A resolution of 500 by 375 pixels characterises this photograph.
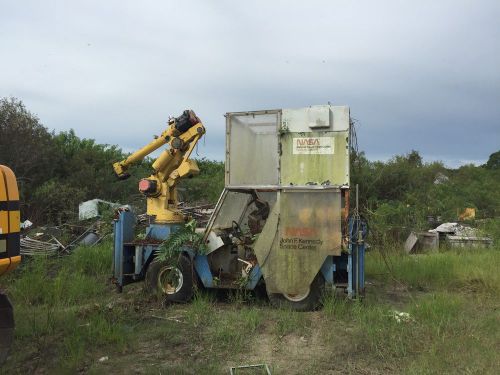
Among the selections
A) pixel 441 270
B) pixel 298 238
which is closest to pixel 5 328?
pixel 298 238

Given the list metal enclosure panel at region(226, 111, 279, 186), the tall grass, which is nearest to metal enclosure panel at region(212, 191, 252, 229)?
metal enclosure panel at region(226, 111, 279, 186)

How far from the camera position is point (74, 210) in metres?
15.5

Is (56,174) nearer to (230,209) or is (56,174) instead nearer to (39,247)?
(39,247)

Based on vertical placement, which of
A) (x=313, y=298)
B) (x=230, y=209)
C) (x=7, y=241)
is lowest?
(x=313, y=298)

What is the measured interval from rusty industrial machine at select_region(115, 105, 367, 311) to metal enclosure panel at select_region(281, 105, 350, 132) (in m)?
0.01

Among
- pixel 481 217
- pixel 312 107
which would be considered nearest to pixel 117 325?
pixel 312 107

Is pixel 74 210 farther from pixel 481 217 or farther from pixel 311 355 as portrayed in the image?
pixel 481 217

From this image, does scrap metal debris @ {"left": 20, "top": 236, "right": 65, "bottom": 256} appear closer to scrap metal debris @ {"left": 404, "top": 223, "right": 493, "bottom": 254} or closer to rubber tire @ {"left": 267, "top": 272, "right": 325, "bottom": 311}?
rubber tire @ {"left": 267, "top": 272, "right": 325, "bottom": 311}

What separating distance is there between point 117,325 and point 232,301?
1963 mm

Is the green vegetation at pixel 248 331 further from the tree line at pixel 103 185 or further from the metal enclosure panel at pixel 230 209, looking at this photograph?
the tree line at pixel 103 185

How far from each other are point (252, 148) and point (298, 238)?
1.51 meters

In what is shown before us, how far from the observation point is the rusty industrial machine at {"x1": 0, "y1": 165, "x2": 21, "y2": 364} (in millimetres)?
3984

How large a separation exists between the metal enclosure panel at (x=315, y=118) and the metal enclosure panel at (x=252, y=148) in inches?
7.7

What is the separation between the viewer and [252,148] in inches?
297
